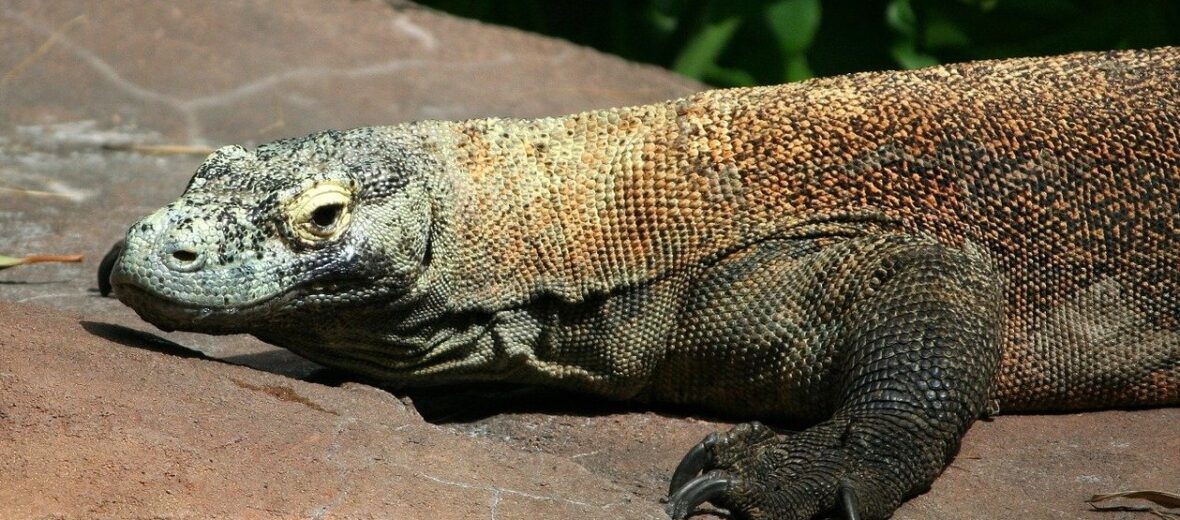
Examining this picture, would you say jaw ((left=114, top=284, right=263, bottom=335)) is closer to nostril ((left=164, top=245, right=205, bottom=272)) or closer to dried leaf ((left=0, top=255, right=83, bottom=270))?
nostril ((left=164, top=245, right=205, bottom=272))

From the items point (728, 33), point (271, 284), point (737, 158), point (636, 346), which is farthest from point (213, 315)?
point (728, 33)

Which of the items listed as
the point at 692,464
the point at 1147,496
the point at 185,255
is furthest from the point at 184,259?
the point at 1147,496

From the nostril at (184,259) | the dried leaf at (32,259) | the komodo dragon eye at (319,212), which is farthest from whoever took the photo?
the dried leaf at (32,259)

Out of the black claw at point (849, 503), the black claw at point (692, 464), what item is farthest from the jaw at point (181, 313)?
the black claw at point (849, 503)

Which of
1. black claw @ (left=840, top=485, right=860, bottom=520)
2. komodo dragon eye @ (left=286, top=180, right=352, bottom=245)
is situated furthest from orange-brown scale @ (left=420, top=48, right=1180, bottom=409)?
black claw @ (left=840, top=485, right=860, bottom=520)

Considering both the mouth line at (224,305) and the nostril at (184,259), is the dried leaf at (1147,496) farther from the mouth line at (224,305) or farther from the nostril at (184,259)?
the nostril at (184,259)

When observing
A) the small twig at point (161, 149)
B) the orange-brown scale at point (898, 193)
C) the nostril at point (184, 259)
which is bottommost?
the small twig at point (161, 149)

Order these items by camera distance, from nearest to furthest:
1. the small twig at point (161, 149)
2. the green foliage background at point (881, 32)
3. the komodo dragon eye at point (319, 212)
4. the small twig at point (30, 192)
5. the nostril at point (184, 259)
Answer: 1. the nostril at point (184, 259)
2. the komodo dragon eye at point (319, 212)
3. the small twig at point (30, 192)
4. the small twig at point (161, 149)
5. the green foliage background at point (881, 32)

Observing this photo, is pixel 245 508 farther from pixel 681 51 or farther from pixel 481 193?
A: pixel 681 51
